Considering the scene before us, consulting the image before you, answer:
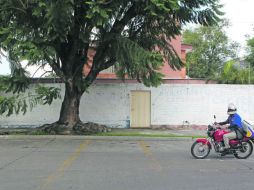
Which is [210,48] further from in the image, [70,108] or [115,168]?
[115,168]

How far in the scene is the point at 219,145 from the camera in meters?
15.1

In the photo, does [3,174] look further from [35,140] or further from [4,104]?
[4,104]

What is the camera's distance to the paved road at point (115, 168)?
32.8ft

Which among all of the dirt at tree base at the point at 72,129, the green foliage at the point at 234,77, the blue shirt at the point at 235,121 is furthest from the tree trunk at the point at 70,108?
the blue shirt at the point at 235,121

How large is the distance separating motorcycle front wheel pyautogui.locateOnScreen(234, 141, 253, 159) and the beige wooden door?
11.1 meters

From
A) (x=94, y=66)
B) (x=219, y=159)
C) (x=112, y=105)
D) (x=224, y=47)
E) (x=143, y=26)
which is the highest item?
(x=224, y=47)

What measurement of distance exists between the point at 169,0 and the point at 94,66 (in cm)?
578

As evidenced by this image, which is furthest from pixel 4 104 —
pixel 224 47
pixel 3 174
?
pixel 224 47

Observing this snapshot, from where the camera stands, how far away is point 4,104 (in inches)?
871

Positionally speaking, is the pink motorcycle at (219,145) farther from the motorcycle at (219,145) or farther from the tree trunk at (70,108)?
the tree trunk at (70,108)

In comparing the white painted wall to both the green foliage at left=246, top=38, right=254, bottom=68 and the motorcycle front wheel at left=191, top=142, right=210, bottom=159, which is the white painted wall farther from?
the green foliage at left=246, top=38, right=254, bottom=68

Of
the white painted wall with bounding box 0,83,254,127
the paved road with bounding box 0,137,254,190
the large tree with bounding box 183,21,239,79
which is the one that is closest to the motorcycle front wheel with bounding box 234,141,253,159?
the paved road with bounding box 0,137,254,190

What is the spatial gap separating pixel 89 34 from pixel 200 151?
29.5ft

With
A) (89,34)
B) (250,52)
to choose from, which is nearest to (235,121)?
(89,34)
